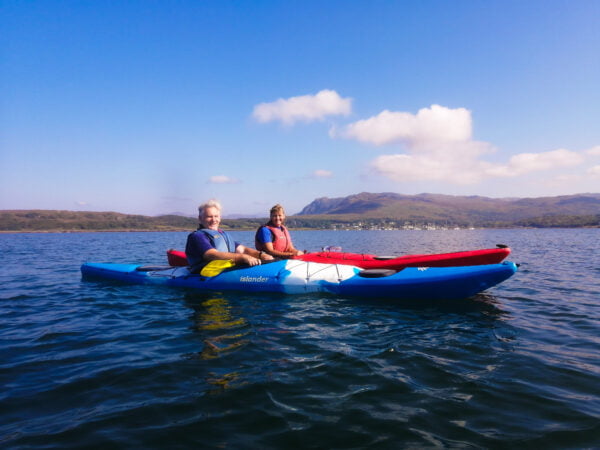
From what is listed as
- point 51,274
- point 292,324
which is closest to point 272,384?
point 292,324

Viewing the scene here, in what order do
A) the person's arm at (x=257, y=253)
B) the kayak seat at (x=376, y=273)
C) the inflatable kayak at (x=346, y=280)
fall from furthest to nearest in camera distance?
the person's arm at (x=257, y=253) → the kayak seat at (x=376, y=273) → the inflatable kayak at (x=346, y=280)

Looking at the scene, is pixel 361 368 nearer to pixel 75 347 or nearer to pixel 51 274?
pixel 75 347

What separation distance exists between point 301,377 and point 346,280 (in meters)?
4.68

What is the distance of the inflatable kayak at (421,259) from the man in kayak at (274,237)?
84 centimetres

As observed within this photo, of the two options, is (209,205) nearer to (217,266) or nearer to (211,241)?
(211,241)

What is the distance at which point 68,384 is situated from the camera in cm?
393

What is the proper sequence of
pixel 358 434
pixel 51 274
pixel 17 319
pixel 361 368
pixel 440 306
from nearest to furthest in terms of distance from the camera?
pixel 358 434 → pixel 361 368 → pixel 17 319 → pixel 440 306 → pixel 51 274

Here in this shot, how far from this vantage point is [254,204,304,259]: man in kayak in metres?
10.2

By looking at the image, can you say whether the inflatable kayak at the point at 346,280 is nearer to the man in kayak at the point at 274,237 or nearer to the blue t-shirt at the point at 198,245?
the blue t-shirt at the point at 198,245

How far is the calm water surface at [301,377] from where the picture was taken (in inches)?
118

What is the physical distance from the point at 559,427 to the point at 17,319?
9.44 metres

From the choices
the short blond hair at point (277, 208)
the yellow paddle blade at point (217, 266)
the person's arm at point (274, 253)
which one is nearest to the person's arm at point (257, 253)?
the person's arm at point (274, 253)

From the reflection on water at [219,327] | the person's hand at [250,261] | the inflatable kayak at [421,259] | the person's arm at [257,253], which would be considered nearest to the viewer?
→ the reflection on water at [219,327]

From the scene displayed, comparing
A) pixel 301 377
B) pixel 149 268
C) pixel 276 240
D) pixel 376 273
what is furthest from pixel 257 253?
pixel 301 377
